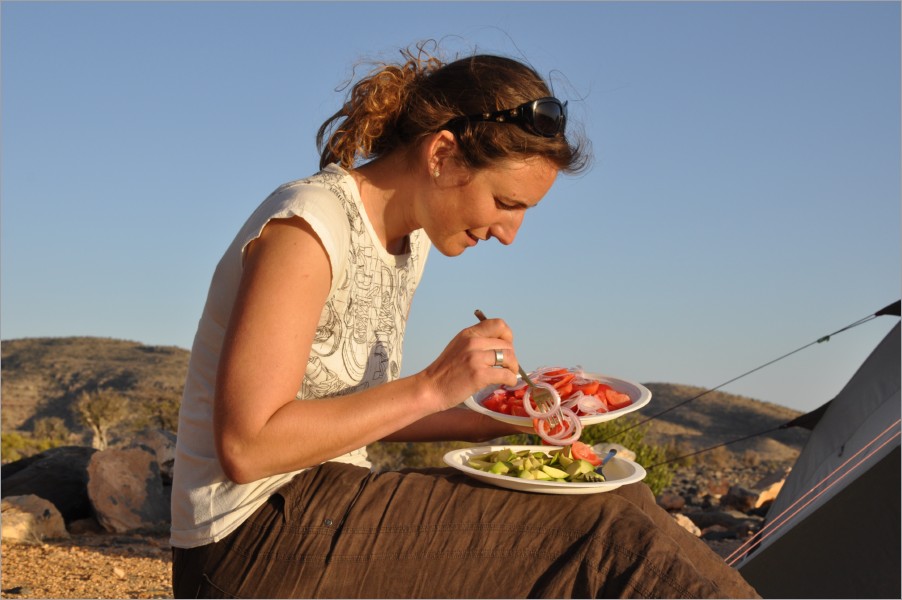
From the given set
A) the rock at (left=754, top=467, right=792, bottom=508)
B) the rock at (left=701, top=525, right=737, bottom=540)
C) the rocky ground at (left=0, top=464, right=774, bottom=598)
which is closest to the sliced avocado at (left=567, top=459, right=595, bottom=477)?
the rocky ground at (left=0, top=464, right=774, bottom=598)

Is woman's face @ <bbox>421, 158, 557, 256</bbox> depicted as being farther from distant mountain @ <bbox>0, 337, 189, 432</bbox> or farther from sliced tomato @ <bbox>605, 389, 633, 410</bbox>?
distant mountain @ <bbox>0, 337, 189, 432</bbox>

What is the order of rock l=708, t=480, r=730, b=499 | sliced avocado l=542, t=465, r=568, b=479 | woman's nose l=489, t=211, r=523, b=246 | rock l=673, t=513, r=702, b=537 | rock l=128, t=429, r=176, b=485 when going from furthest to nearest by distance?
rock l=708, t=480, r=730, b=499
rock l=128, t=429, r=176, b=485
rock l=673, t=513, r=702, b=537
woman's nose l=489, t=211, r=523, b=246
sliced avocado l=542, t=465, r=568, b=479

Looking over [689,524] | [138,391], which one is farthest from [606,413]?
[138,391]

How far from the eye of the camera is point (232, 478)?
2162 mm

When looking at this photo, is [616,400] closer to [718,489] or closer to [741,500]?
[741,500]

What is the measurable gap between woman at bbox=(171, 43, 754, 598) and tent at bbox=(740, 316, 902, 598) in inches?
108

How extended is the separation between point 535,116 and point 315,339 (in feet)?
2.75

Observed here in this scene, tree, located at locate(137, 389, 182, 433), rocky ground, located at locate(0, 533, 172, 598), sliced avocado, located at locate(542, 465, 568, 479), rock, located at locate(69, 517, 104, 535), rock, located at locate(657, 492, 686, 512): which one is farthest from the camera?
tree, located at locate(137, 389, 182, 433)

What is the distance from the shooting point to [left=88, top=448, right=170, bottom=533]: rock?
743 cm

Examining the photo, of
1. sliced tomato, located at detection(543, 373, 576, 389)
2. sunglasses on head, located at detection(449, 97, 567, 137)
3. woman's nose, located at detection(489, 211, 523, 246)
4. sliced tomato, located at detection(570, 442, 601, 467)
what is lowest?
sliced tomato, located at detection(570, 442, 601, 467)

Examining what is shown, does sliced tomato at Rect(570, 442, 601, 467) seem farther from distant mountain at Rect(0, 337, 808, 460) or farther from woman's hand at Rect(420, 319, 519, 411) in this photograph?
distant mountain at Rect(0, 337, 808, 460)

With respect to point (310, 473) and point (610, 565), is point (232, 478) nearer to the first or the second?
point (310, 473)

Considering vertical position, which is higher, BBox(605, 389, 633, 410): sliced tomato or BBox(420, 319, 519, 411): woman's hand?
BBox(420, 319, 519, 411): woman's hand

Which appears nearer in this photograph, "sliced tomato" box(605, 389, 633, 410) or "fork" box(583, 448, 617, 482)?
"fork" box(583, 448, 617, 482)
